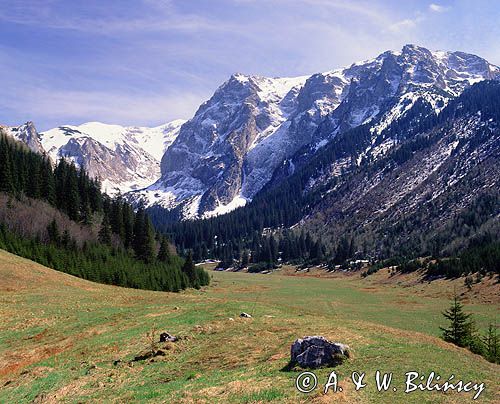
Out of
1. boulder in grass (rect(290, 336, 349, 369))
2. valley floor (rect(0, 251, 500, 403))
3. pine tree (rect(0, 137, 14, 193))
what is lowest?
valley floor (rect(0, 251, 500, 403))

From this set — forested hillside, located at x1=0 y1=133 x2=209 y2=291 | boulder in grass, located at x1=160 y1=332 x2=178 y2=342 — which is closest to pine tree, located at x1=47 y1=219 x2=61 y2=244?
forested hillside, located at x1=0 y1=133 x2=209 y2=291

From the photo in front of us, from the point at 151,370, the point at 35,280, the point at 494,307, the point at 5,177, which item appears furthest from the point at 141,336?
the point at 5,177

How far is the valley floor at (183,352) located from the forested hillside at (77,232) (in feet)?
71.1

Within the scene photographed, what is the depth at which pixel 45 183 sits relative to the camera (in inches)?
4402

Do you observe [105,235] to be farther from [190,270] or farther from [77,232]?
[190,270]

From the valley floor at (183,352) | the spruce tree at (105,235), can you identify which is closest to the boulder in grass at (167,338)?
the valley floor at (183,352)

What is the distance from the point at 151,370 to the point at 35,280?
41.2m

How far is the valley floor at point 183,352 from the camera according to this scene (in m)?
21.1

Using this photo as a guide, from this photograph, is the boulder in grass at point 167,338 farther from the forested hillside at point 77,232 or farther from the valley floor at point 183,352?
the forested hillside at point 77,232

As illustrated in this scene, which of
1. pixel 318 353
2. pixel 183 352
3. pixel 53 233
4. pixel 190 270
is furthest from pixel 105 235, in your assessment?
pixel 318 353

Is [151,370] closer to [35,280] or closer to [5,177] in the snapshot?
[35,280]

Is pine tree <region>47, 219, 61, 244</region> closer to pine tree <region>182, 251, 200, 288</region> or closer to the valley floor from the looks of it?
the valley floor

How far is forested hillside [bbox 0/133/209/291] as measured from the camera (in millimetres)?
81688

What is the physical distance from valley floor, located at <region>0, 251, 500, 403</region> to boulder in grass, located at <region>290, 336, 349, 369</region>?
568 mm
